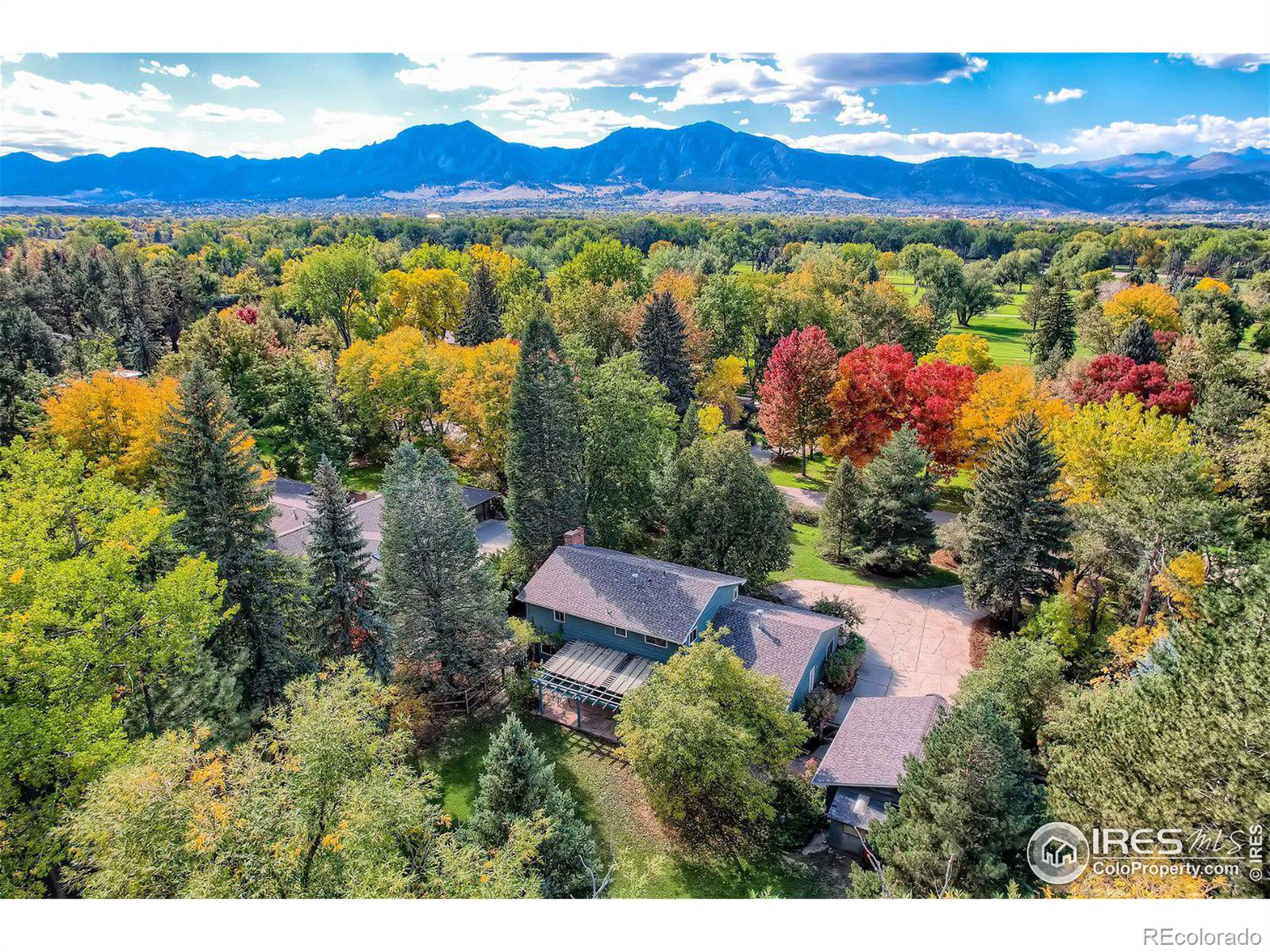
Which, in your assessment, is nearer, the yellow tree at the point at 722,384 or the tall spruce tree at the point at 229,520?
the tall spruce tree at the point at 229,520

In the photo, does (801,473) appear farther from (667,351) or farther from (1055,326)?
(1055,326)

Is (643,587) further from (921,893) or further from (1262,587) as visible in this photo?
(1262,587)

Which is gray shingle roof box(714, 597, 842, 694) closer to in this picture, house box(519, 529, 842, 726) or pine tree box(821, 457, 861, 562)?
house box(519, 529, 842, 726)

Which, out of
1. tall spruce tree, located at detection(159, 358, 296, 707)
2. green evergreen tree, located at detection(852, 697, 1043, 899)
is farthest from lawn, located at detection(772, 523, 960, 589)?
tall spruce tree, located at detection(159, 358, 296, 707)

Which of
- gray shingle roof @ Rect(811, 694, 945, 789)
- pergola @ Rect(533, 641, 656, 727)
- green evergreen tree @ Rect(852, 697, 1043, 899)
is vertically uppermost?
green evergreen tree @ Rect(852, 697, 1043, 899)

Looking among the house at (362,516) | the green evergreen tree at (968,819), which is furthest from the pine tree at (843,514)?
the green evergreen tree at (968,819)

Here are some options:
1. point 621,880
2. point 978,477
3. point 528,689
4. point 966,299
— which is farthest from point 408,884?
point 966,299

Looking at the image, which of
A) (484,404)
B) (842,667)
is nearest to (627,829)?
(842,667)

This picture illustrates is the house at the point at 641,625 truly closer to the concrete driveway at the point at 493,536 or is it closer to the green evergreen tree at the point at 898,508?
the concrete driveway at the point at 493,536
